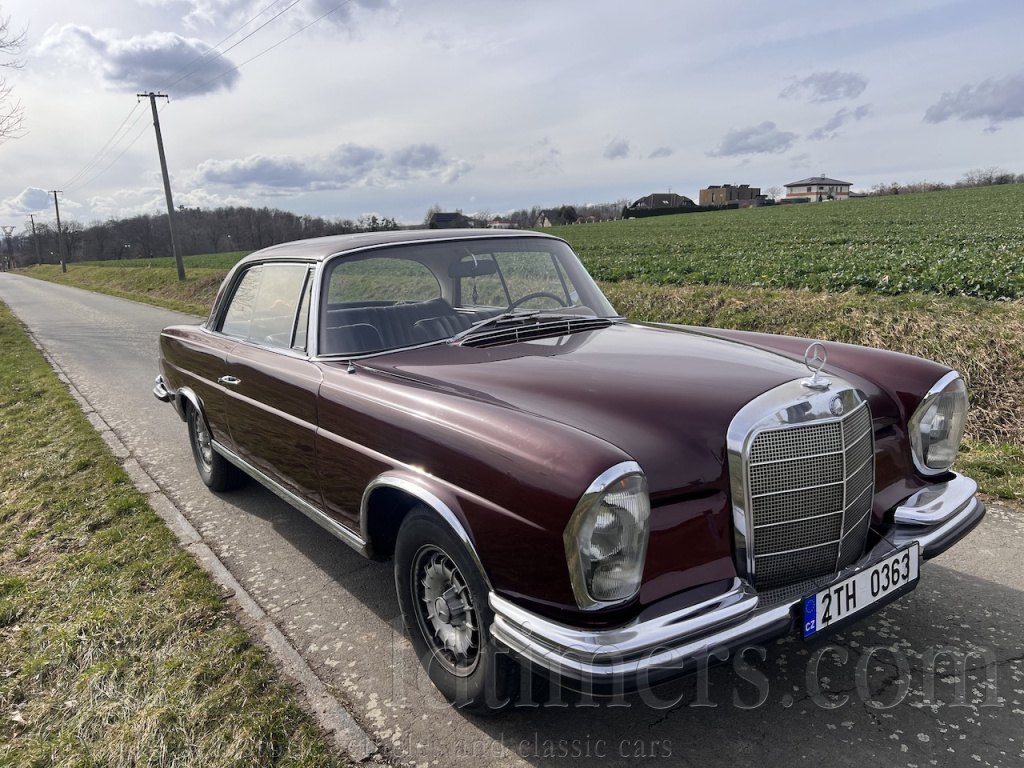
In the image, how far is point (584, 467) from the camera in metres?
1.81

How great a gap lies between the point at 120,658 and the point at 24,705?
0.33 meters

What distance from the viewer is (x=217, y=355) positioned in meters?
4.05

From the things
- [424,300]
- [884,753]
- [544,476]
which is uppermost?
[424,300]

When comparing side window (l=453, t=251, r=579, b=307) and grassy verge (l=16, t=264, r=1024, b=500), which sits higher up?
side window (l=453, t=251, r=579, b=307)

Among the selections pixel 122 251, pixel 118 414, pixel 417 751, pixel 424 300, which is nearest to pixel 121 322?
pixel 118 414

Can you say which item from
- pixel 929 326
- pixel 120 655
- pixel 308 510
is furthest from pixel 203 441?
pixel 929 326

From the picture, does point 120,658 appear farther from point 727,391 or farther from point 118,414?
point 118,414

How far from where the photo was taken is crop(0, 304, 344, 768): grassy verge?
223cm

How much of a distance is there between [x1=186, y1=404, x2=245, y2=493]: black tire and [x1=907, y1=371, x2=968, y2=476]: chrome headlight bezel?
3.86 meters

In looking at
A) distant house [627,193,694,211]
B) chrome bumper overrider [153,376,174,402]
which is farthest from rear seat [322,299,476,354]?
distant house [627,193,694,211]

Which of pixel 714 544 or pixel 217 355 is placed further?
pixel 217 355

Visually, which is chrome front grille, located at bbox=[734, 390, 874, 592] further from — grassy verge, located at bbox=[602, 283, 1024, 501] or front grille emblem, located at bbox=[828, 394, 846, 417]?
grassy verge, located at bbox=[602, 283, 1024, 501]

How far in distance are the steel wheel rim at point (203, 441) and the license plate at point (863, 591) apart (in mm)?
3750

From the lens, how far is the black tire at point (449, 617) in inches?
83.4
